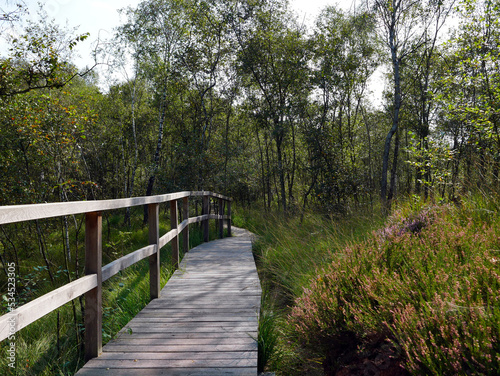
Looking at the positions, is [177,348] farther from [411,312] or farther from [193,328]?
[411,312]

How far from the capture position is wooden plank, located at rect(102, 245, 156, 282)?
2.81 m

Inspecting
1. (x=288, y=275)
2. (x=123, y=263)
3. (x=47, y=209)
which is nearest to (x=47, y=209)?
(x=47, y=209)

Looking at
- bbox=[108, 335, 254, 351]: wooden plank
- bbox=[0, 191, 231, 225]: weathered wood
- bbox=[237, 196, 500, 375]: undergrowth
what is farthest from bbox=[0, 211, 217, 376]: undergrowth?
bbox=[237, 196, 500, 375]: undergrowth

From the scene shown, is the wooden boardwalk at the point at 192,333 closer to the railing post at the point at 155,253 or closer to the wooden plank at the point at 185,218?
the railing post at the point at 155,253

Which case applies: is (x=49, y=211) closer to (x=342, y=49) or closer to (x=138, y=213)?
(x=342, y=49)

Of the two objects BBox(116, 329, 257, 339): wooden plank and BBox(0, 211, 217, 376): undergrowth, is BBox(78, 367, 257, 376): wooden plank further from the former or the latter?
BBox(116, 329, 257, 339): wooden plank

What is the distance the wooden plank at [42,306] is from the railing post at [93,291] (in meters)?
0.07

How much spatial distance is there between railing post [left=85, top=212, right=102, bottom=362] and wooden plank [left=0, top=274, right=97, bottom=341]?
2.8 inches

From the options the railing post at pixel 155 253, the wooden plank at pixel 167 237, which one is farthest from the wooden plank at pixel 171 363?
the wooden plank at pixel 167 237

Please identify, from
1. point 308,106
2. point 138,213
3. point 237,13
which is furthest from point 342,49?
point 138,213

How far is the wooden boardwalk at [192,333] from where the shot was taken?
98.4 inches

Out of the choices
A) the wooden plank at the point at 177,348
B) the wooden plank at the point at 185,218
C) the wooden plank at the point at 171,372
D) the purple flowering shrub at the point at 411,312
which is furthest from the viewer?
the wooden plank at the point at 185,218

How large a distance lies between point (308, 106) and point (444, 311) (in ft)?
40.1

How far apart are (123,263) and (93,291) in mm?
540
